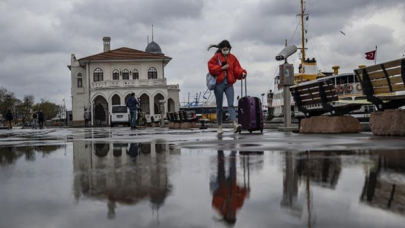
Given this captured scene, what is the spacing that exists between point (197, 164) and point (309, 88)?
7.29m

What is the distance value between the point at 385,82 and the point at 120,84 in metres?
55.3

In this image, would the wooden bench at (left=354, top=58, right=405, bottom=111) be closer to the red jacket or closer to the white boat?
the red jacket

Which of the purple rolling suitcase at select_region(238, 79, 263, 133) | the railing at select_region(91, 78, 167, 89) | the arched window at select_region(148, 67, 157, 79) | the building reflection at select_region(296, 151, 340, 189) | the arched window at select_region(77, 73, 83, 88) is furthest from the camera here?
the arched window at select_region(77, 73, 83, 88)

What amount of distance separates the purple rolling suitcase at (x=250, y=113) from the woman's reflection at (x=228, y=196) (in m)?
8.39

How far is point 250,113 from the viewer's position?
11.8 m

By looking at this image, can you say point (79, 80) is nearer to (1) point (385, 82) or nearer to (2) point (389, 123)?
(1) point (385, 82)

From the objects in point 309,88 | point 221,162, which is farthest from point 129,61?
point 221,162

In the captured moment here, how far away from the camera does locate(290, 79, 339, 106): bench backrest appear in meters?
9.97

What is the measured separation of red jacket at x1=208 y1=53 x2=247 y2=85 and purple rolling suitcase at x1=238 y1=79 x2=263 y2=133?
1.03m

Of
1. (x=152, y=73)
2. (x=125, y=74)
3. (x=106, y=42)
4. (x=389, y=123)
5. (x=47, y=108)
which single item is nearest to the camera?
(x=389, y=123)

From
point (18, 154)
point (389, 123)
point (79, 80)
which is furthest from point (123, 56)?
point (18, 154)

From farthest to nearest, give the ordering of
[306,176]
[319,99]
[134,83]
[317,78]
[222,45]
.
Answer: [134,83] < [317,78] < [222,45] < [319,99] < [306,176]

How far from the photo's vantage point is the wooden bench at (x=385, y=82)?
7869 millimetres

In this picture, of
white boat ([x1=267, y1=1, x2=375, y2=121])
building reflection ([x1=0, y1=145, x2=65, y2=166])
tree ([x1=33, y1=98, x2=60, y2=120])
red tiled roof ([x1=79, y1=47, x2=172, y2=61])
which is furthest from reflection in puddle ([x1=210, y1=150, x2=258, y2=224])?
tree ([x1=33, y1=98, x2=60, y2=120])
